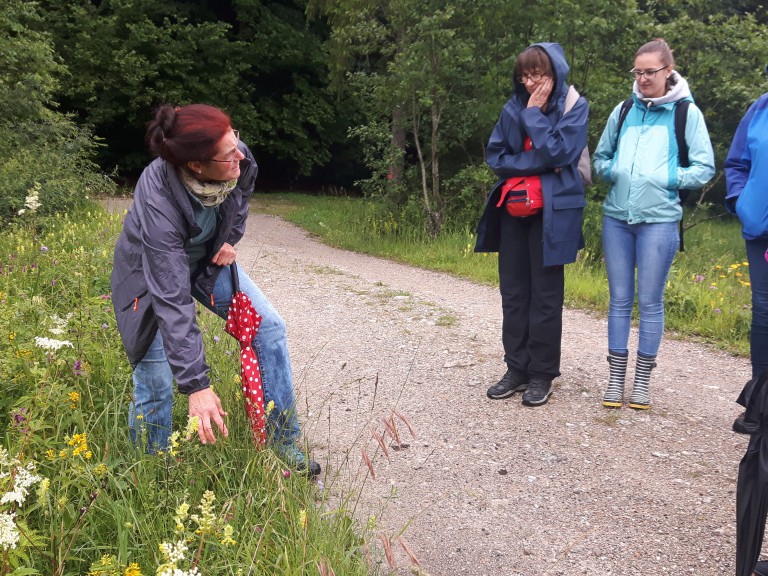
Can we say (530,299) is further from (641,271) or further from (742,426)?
(742,426)

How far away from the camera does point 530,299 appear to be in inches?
184

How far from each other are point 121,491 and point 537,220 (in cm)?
287

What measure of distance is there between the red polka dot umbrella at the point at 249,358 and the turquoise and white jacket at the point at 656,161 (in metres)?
2.40

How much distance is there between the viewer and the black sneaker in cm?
459

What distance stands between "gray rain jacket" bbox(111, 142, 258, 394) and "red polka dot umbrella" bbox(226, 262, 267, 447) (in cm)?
31

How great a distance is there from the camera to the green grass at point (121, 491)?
229 centimetres

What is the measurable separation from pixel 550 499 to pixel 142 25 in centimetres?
2178

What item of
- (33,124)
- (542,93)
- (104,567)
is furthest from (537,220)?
(33,124)

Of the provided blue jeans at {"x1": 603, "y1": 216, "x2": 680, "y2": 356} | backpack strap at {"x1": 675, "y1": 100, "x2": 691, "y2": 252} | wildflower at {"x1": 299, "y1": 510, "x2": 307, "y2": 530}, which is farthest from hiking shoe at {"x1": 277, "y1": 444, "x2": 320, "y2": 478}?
backpack strap at {"x1": 675, "y1": 100, "x2": 691, "y2": 252}

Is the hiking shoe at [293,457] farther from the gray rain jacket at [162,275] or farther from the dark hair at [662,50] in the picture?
the dark hair at [662,50]

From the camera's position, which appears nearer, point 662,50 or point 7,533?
point 7,533

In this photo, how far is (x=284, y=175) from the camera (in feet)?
91.9

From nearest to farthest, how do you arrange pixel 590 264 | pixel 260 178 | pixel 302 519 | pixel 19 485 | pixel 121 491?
1. pixel 19 485
2. pixel 302 519
3. pixel 121 491
4. pixel 590 264
5. pixel 260 178

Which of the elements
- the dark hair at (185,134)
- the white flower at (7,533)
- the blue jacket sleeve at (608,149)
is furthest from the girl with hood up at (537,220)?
the white flower at (7,533)
